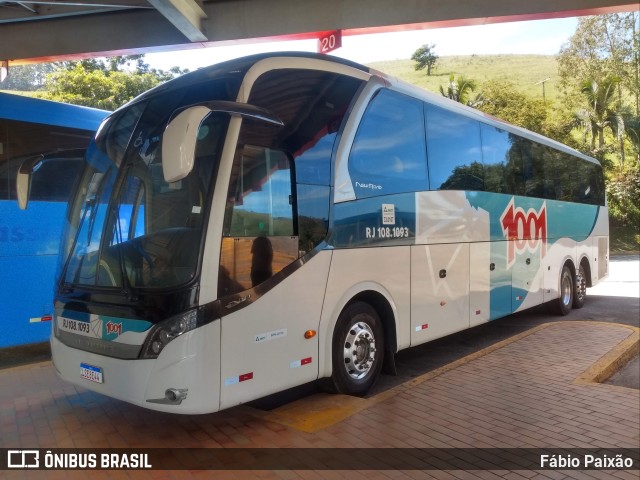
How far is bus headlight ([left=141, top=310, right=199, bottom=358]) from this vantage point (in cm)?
381

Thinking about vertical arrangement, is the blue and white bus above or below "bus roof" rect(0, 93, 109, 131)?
below

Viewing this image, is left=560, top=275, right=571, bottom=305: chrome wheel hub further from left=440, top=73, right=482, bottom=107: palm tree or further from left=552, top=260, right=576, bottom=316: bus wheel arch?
left=440, top=73, right=482, bottom=107: palm tree

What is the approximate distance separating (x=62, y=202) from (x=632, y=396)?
7.63 metres

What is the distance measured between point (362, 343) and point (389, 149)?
2194mm

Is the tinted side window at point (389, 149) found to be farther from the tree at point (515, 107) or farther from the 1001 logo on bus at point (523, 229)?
the tree at point (515, 107)

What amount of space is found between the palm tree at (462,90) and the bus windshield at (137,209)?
32.0 metres

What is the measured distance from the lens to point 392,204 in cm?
586

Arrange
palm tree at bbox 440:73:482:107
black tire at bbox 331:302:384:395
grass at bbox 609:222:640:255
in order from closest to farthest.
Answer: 1. black tire at bbox 331:302:384:395
2. grass at bbox 609:222:640:255
3. palm tree at bbox 440:73:482:107

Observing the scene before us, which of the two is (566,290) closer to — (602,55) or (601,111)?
(601,111)

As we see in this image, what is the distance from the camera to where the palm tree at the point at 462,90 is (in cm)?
3419

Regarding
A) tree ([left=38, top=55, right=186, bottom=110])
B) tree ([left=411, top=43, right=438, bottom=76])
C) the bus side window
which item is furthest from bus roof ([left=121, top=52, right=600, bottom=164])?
tree ([left=411, top=43, right=438, bottom=76])

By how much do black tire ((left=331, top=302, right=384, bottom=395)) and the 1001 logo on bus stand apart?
3844mm

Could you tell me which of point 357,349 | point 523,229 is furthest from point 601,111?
point 357,349

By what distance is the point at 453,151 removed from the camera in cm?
716
